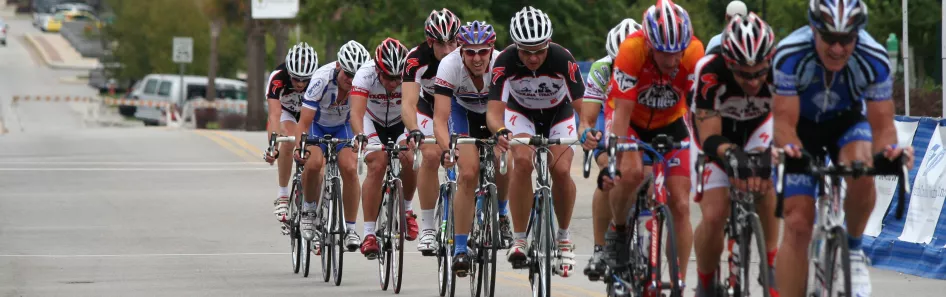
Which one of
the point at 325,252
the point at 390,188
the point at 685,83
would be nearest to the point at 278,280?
the point at 325,252

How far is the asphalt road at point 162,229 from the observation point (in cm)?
1276

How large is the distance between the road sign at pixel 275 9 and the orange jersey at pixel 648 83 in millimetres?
38514

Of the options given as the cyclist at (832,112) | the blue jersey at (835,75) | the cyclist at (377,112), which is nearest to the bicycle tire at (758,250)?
the cyclist at (832,112)

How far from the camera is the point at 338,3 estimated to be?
139 feet

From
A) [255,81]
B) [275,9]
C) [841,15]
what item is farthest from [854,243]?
[255,81]

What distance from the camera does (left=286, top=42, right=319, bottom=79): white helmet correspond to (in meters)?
13.7

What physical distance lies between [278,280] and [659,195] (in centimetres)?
492

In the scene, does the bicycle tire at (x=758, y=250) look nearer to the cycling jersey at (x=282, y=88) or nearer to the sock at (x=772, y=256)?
the sock at (x=772, y=256)

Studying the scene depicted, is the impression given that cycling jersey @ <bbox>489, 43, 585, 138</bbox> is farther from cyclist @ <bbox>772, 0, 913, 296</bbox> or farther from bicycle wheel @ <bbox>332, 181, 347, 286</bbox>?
cyclist @ <bbox>772, 0, 913, 296</bbox>

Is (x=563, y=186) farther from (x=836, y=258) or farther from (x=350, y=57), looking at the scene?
(x=836, y=258)

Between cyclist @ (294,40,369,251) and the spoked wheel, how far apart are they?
33 cm

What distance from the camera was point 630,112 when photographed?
9.20 meters

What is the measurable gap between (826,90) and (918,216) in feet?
18.8

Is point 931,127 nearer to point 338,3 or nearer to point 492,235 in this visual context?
point 492,235
